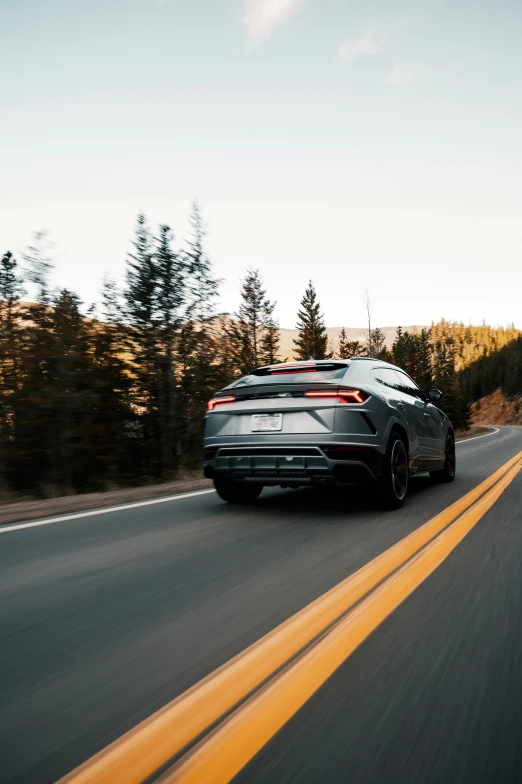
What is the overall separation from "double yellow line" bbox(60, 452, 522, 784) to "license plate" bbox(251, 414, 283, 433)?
235 cm

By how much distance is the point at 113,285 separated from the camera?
1205 cm

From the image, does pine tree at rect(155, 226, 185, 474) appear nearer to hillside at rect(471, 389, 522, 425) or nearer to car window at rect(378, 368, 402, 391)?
car window at rect(378, 368, 402, 391)

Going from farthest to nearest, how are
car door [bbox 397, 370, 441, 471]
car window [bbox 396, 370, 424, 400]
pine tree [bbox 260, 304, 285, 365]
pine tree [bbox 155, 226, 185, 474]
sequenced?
pine tree [bbox 260, 304, 285, 365], pine tree [bbox 155, 226, 185, 474], car window [bbox 396, 370, 424, 400], car door [bbox 397, 370, 441, 471]

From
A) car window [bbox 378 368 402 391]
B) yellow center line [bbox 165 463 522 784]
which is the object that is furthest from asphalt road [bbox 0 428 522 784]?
car window [bbox 378 368 402 391]

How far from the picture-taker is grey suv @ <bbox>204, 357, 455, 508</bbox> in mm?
6000

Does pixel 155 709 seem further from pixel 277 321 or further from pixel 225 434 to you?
pixel 277 321

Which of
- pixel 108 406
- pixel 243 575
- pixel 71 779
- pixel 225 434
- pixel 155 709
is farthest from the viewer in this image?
pixel 108 406

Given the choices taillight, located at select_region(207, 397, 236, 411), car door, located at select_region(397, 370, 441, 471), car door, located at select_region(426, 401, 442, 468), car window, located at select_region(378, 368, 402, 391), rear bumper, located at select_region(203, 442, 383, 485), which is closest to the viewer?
rear bumper, located at select_region(203, 442, 383, 485)

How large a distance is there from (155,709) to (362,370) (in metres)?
4.97

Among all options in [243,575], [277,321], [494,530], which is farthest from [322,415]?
[277,321]

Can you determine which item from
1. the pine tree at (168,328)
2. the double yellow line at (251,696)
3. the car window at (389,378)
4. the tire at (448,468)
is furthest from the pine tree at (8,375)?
the double yellow line at (251,696)

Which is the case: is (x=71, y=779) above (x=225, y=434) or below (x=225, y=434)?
below

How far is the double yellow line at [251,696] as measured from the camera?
5.95 feet

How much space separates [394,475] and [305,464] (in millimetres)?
1156
